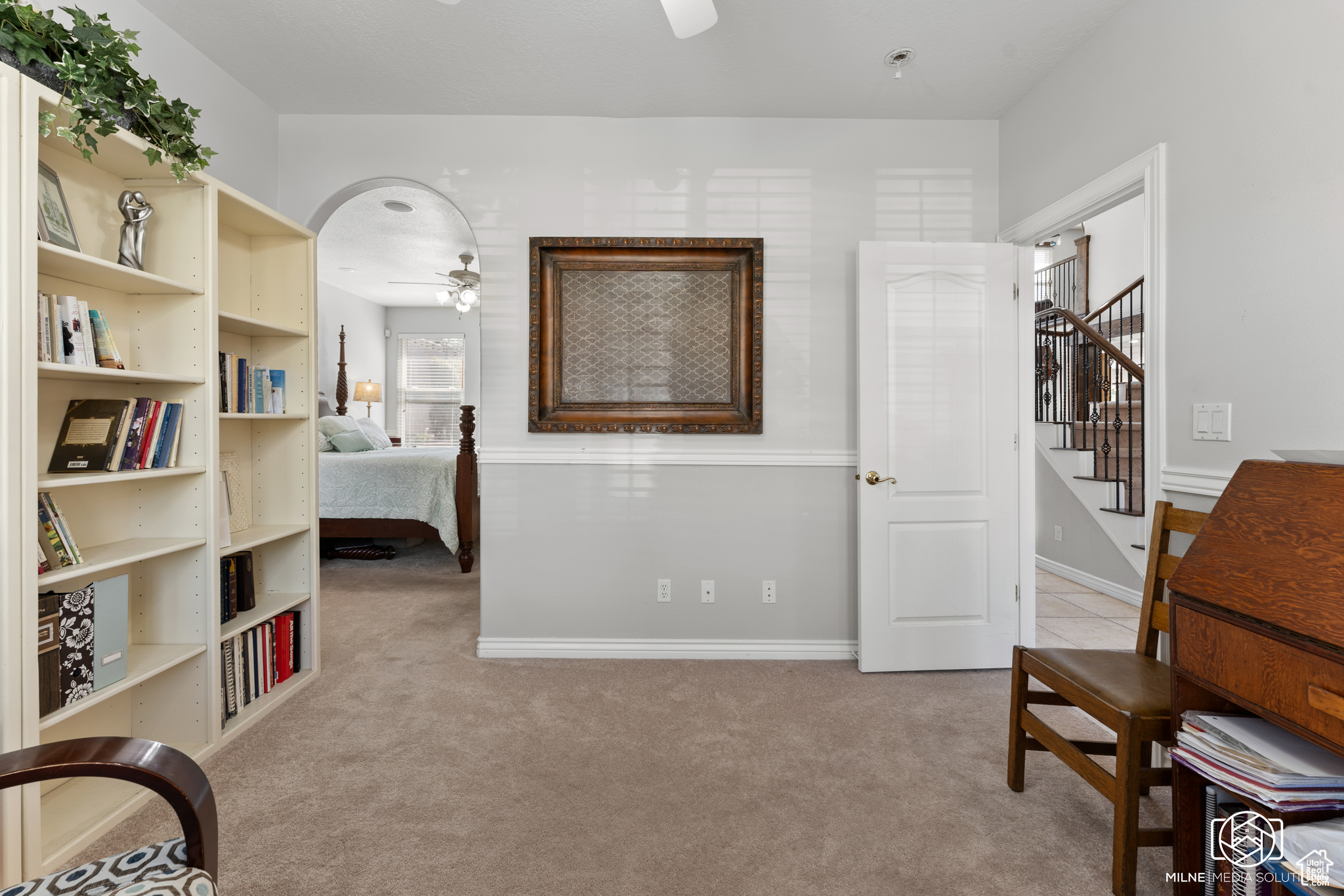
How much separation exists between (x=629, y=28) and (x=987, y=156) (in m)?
1.83

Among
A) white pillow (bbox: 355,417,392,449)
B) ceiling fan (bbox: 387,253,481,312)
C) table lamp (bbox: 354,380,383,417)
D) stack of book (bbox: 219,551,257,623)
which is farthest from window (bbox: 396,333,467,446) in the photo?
stack of book (bbox: 219,551,257,623)

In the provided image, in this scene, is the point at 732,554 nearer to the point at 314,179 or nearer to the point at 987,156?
the point at 987,156

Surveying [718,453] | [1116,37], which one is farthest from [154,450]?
[1116,37]

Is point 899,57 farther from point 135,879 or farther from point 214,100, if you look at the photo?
point 135,879

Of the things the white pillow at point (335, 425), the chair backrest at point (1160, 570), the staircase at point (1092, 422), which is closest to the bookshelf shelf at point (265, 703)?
the chair backrest at point (1160, 570)

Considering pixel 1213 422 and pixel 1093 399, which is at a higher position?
pixel 1093 399

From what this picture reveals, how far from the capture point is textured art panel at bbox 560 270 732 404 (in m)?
2.98

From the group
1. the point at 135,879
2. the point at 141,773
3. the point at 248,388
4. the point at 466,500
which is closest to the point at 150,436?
the point at 248,388

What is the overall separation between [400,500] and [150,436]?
2.79 m

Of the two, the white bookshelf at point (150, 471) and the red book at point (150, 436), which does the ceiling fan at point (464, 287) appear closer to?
the white bookshelf at point (150, 471)

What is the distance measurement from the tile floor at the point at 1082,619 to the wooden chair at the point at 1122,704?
1.38 meters

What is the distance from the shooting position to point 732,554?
303 centimetres

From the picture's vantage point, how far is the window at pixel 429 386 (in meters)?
8.28

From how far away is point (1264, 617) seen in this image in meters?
1.17
